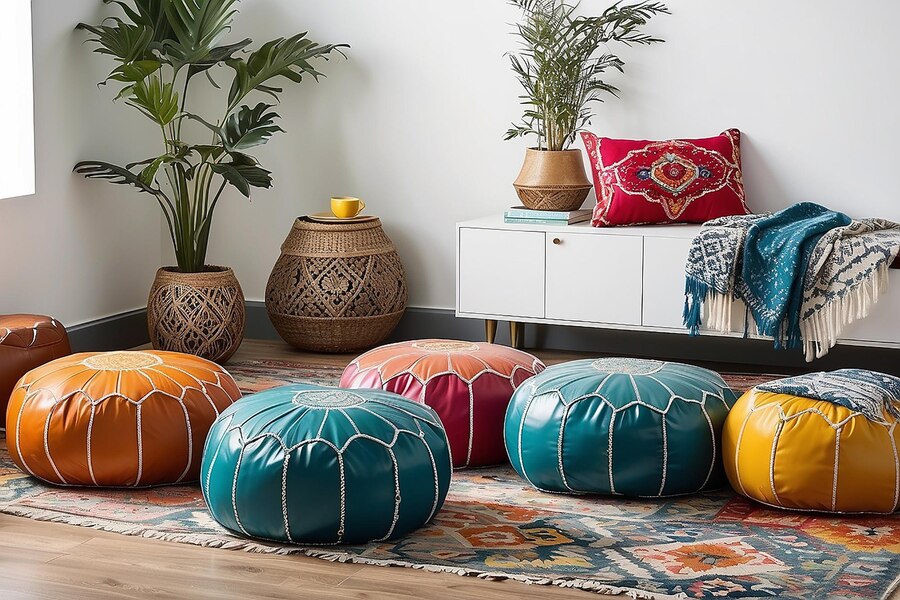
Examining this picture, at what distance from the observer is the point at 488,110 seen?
501 cm

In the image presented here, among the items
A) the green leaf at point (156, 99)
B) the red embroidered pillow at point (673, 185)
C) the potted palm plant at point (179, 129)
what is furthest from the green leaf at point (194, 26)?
the red embroidered pillow at point (673, 185)

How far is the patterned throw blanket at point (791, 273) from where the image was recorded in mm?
4031

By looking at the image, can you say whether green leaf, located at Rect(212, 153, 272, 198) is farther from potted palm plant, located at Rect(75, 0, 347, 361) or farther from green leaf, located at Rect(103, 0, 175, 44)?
green leaf, located at Rect(103, 0, 175, 44)

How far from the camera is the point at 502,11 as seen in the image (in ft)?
16.1

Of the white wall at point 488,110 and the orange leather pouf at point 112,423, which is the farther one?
the white wall at point 488,110

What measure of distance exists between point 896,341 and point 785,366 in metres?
0.60

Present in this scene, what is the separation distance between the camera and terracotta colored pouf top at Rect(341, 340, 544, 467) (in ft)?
10.5

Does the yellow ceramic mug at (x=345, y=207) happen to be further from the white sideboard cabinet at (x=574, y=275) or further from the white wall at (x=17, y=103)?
the white wall at (x=17, y=103)

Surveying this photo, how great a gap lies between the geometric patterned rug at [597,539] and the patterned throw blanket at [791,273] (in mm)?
1263

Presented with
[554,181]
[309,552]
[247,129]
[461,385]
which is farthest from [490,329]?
[309,552]

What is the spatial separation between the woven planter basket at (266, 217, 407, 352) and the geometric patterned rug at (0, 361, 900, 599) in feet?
5.94

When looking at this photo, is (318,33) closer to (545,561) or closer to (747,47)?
(747,47)

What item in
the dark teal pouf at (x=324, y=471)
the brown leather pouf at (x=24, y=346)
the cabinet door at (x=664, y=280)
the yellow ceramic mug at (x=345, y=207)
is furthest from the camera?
the yellow ceramic mug at (x=345, y=207)

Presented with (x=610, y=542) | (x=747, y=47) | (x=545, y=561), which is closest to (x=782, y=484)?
(x=610, y=542)
